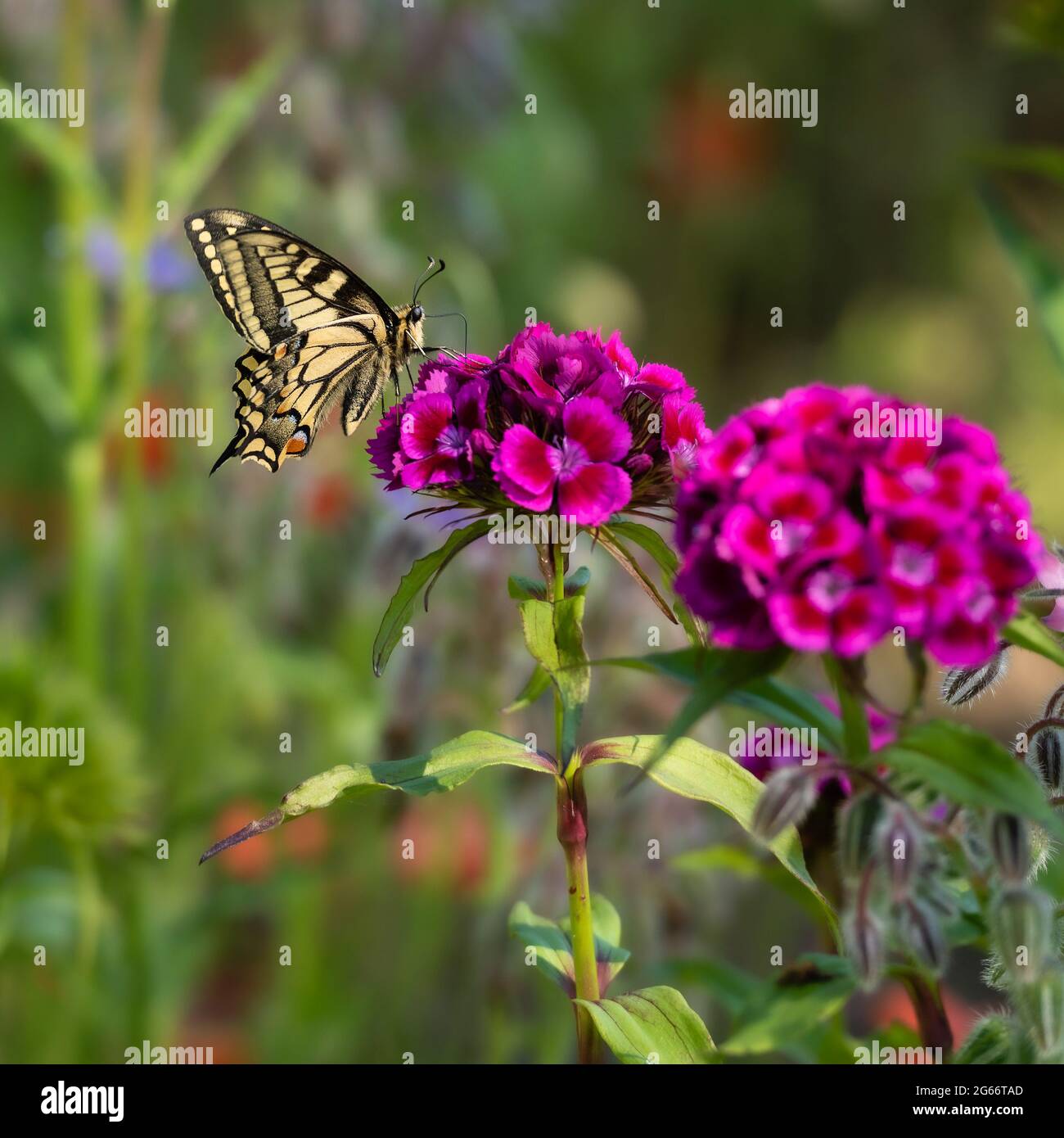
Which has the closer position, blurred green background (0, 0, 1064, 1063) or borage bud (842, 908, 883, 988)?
borage bud (842, 908, 883, 988)

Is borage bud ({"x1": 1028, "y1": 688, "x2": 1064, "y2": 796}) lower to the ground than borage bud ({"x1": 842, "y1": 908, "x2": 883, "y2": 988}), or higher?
higher

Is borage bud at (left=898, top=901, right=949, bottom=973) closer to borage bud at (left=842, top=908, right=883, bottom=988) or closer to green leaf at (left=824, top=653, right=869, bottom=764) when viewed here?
borage bud at (left=842, top=908, right=883, bottom=988)

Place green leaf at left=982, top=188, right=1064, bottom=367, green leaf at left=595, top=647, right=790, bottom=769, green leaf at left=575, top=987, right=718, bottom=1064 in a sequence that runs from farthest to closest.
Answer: green leaf at left=982, top=188, right=1064, bottom=367 → green leaf at left=575, top=987, right=718, bottom=1064 → green leaf at left=595, top=647, right=790, bottom=769

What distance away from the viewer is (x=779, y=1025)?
1028mm

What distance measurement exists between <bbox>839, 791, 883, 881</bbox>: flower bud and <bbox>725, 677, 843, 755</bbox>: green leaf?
0.45 ft

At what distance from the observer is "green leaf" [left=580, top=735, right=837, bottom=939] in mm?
1183

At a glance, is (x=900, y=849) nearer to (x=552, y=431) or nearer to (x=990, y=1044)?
(x=990, y=1044)

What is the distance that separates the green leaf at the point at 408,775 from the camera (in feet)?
3.89

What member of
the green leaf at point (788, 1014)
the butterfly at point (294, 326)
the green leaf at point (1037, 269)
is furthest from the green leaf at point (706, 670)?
the butterfly at point (294, 326)

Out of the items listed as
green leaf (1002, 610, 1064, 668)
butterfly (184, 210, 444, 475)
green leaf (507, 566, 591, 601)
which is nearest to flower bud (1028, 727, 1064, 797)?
green leaf (1002, 610, 1064, 668)

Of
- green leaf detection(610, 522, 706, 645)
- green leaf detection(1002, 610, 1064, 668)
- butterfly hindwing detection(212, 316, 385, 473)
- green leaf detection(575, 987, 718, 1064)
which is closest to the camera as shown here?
green leaf detection(1002, 610, 1064, 668)

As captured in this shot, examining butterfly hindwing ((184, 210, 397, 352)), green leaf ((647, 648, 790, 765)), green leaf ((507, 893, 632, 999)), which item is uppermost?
butterfly hindwing ((184, 210, 397, 352))

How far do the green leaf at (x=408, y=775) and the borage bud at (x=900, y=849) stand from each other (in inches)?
14.7

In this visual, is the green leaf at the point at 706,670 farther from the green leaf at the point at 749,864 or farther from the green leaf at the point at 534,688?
the green leaf at the point at 749,864
